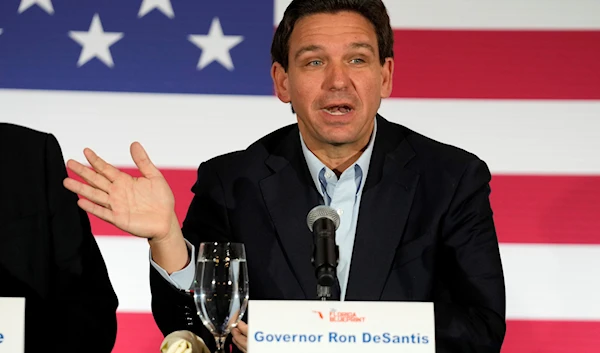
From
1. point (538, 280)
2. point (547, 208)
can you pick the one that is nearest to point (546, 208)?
point (547, 208)

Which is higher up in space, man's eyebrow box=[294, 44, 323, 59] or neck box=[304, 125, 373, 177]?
man's eyebrow box=[294, 44, 323, 59]

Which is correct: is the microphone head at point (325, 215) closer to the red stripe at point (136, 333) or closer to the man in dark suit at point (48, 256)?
the man in dark suit at point (48, 256)

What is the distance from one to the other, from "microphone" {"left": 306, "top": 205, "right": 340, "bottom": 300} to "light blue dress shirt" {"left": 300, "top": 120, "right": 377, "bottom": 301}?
67 cm

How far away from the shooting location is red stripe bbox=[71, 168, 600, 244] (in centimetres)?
297

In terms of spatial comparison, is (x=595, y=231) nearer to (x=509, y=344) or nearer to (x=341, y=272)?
(x=509, y=344)

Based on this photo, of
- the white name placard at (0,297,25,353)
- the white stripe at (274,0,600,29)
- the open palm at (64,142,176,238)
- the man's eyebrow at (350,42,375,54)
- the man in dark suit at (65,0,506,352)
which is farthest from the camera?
the white stripe at (274,0,600,29)

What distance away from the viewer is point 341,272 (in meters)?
2.23

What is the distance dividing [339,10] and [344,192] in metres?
0.48

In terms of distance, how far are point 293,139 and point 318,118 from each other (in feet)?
0.56

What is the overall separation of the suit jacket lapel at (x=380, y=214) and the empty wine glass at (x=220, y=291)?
649 mm

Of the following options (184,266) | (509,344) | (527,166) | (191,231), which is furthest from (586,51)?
(184,266)

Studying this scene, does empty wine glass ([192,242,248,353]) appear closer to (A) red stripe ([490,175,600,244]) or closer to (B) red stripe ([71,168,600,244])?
(B) red stripe ([71,168,600,244])

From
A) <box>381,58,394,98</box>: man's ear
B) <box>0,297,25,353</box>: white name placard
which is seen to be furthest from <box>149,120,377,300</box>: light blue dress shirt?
<box>0,297,25,353</box>: white name placard

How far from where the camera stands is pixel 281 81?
2.50 meters
